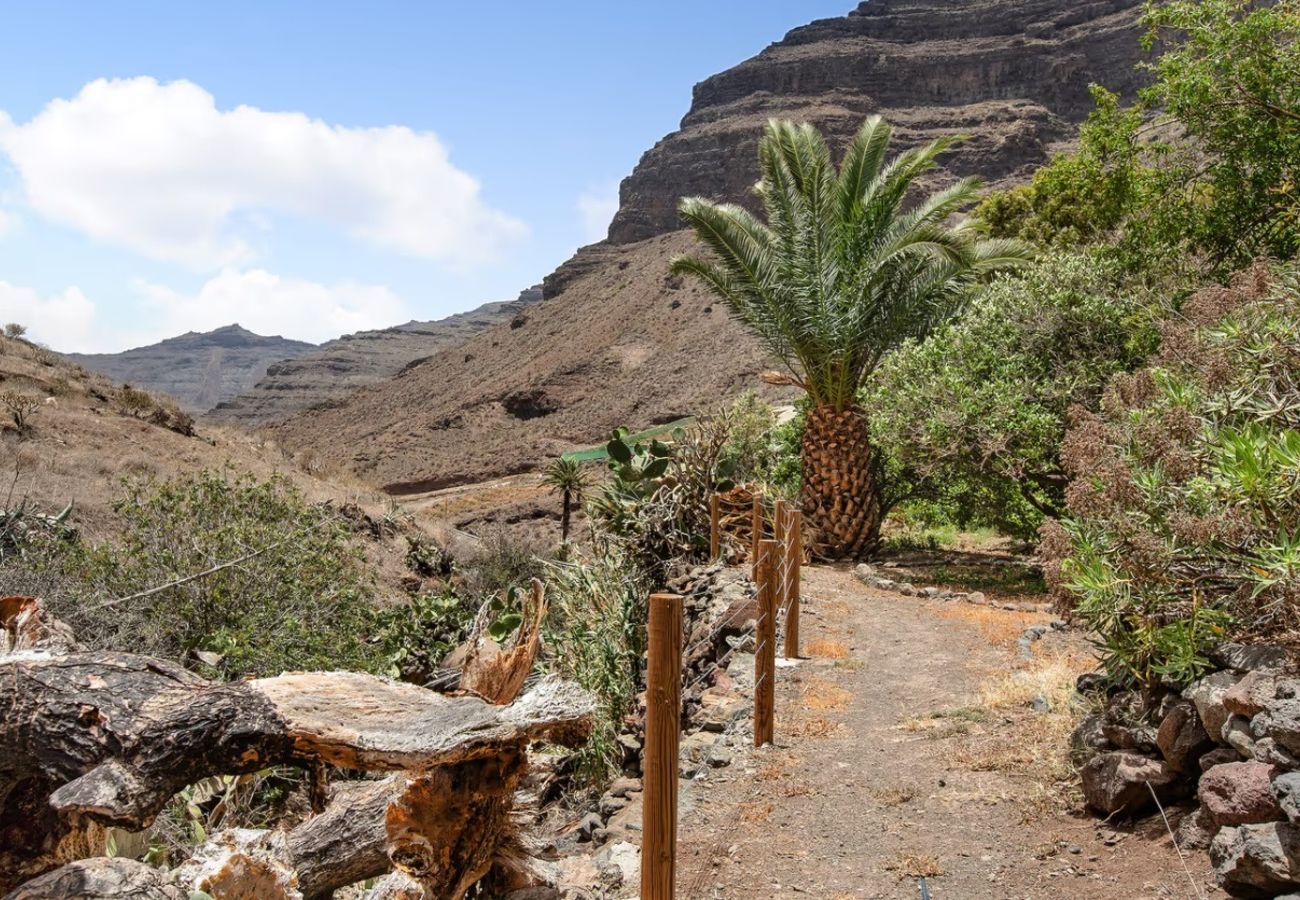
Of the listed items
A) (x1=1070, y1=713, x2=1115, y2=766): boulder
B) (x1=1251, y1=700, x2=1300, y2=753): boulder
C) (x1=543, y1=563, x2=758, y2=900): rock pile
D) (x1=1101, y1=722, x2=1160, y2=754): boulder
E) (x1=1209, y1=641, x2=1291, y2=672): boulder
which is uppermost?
(x1=1209, y1=641, x2=1291, y2=672): boulder

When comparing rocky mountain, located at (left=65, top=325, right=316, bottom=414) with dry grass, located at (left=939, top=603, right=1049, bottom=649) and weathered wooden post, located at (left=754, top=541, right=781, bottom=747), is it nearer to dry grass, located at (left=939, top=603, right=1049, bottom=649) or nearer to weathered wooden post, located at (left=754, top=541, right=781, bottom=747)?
dry grass, located at (left=939, top=603, right=1049, bottom=649)

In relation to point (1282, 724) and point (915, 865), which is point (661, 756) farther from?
point (1282, 724)

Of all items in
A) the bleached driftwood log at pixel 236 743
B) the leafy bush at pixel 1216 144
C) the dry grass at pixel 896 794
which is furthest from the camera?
the leafy bush at pixel 1216 144

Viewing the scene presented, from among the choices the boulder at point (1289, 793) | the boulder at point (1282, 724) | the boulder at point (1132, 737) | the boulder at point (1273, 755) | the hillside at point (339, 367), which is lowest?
the boulder at point (1132, 737)

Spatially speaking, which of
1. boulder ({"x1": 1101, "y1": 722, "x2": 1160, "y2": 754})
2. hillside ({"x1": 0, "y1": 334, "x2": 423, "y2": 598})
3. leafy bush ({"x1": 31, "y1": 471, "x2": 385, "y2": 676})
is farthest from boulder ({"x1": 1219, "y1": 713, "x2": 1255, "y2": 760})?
hillside ({"x1": 0, "y1": 334, "x2": 423, "y2": 598})

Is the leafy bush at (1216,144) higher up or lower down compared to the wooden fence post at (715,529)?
higher up

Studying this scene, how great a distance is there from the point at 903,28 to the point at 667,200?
32490 millimetres

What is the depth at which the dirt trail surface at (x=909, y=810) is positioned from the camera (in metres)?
4.46

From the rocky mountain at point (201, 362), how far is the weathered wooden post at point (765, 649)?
151 meters

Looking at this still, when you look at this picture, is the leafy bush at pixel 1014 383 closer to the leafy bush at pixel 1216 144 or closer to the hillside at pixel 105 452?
the leafy bush at pixel 1216 144

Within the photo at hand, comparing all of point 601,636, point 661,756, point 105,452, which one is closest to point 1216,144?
point 601,636

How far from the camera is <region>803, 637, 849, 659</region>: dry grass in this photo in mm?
9027

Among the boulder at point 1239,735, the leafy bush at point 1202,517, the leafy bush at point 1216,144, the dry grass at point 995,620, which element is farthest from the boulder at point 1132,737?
the leafy bush at point 1216,144

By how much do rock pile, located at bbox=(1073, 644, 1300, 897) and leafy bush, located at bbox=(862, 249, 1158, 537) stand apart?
7497 mm
